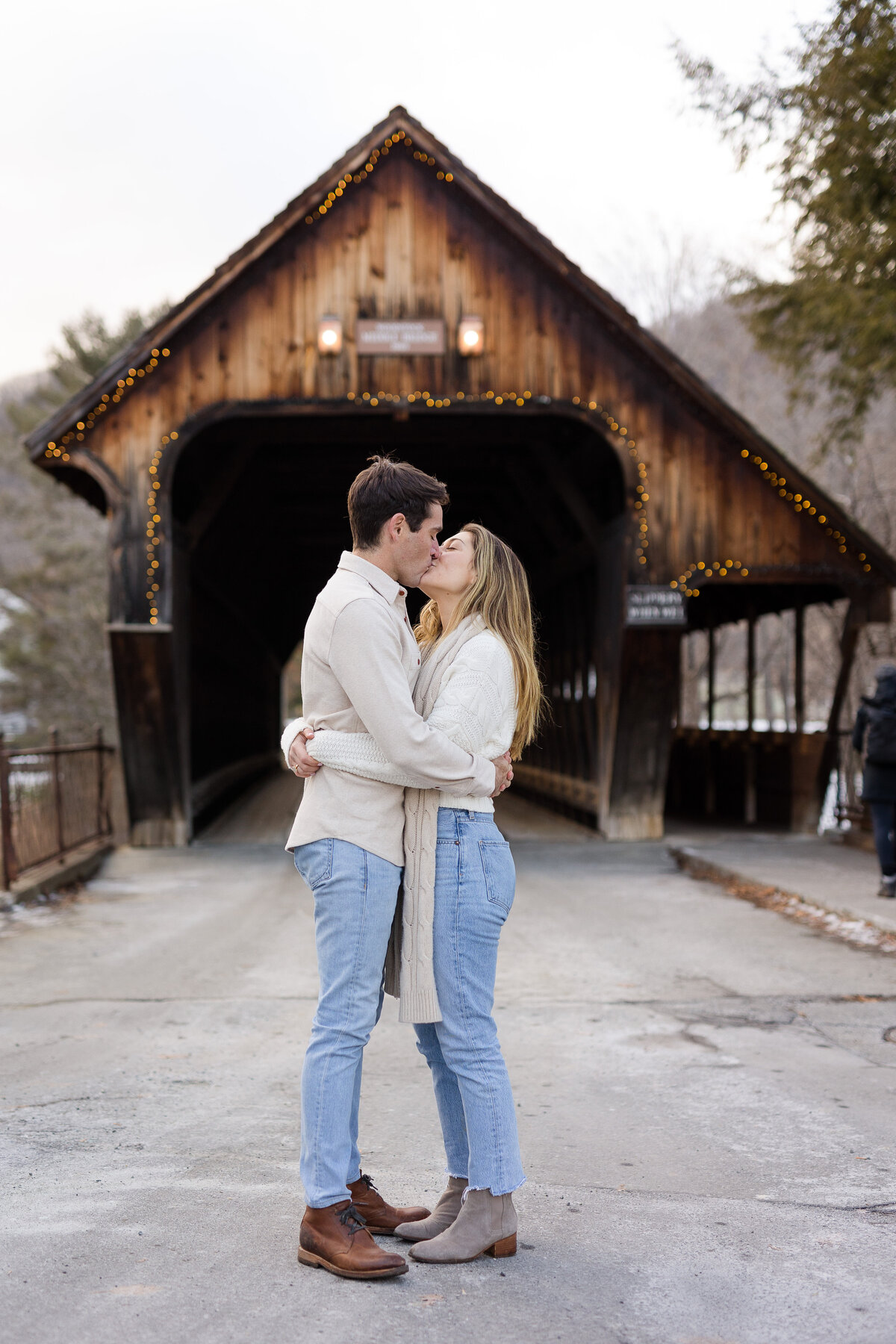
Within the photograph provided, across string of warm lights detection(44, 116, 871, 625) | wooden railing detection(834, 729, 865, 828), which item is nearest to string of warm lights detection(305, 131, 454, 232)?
string of warm lights detection(44, 116, 871, 625)

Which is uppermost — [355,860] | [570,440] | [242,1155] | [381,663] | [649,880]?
[570,440]

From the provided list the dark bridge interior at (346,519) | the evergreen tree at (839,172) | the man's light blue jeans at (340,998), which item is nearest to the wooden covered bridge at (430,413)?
the dark bridge interior at (346,519)

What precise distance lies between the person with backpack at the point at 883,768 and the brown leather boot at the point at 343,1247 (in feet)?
23.4

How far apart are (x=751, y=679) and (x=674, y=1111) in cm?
1239

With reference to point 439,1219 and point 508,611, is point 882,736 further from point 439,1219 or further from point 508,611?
point 439,1219

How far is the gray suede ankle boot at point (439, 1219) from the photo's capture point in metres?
3.29

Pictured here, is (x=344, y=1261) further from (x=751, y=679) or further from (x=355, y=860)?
(x=751, y=679)

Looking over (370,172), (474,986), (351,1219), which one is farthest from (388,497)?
(370,172)

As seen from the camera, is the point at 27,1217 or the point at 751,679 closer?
the point at 27,1217

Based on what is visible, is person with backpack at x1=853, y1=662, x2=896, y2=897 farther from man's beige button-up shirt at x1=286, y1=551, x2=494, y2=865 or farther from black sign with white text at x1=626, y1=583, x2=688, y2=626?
man's beige button-up shirt at x1=286, y1=551, x2=494, y2=865

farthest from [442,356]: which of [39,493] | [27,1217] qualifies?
[39,493]

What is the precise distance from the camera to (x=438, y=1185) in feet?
12.3

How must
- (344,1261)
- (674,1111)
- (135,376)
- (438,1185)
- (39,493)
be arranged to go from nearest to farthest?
(344,1261) → (438,1185) → (674,1111) → (135,376) → (39,493)

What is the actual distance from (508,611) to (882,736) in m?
7.12
